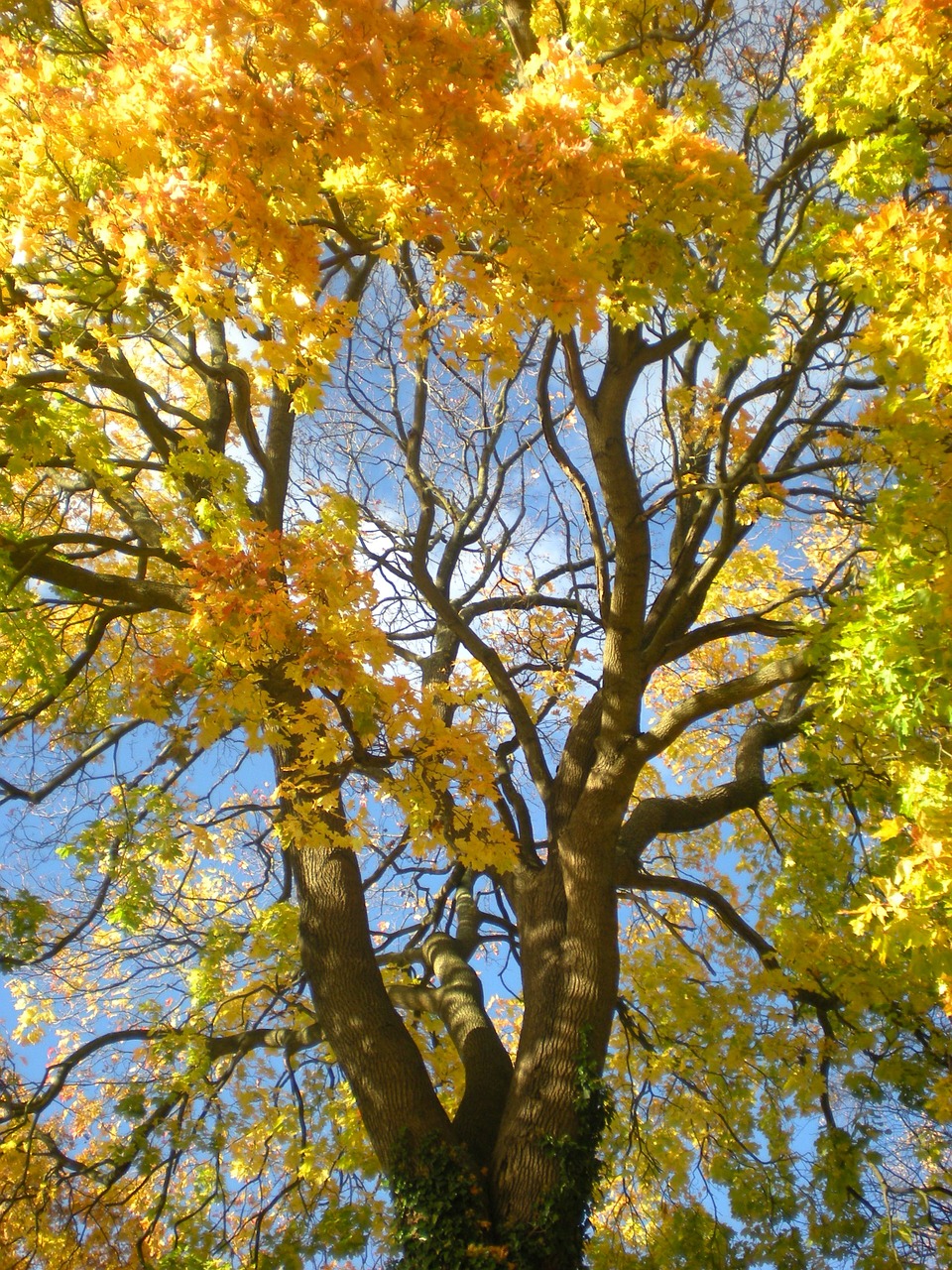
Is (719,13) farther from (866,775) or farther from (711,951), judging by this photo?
(711,951)

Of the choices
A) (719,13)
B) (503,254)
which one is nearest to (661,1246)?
(503,254)

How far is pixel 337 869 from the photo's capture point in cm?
540

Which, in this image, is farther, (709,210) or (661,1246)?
(661,1246)

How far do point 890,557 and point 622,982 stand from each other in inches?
226

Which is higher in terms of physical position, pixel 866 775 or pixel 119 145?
pixel 119 145

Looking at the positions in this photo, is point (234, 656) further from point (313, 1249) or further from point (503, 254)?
point (313, 1249)

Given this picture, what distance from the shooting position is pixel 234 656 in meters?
3.93

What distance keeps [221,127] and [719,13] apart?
327 centimetres

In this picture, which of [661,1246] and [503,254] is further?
[661,1246]

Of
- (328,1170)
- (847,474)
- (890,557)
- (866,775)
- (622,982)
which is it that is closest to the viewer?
(890,557)

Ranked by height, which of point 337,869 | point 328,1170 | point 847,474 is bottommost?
point 328,1170

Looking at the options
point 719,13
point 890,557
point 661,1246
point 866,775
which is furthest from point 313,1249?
point 719,13

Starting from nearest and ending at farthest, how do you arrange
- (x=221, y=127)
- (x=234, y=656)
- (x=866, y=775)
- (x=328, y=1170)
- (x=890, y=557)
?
1. (x=221, y=127)
2. (x=890, y=557)
3. (x=234, y=656)
4. (x=866, y=775)
5. (x=328, y=1170)

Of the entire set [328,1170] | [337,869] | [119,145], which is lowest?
[328,1170]
